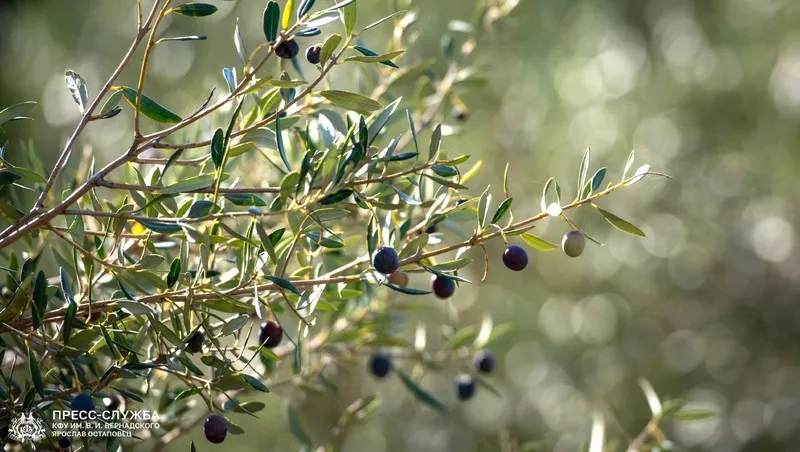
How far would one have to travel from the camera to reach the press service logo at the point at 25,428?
694 millimetres

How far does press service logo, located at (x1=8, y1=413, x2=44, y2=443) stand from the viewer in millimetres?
694

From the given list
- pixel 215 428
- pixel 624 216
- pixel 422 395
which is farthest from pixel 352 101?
pixel 624 216

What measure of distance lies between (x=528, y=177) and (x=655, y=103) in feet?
1.59

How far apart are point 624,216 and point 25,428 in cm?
232

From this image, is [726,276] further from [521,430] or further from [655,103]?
[521,430]

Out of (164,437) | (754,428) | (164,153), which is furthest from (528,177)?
(164,437)

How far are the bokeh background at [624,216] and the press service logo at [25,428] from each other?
2055 mm

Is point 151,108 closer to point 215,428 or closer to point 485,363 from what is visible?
point 215,428

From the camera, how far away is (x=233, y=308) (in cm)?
70

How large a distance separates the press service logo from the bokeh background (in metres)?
2.05

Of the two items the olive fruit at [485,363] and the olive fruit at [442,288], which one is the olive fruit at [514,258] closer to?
the olive fruit at [442,288]

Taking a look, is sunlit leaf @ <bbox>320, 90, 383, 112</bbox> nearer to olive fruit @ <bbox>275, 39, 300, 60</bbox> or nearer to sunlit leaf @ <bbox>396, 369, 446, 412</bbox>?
olive fruit @ <bbox>275, 39, 300, 60</bbox>

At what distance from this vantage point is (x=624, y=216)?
109 inches

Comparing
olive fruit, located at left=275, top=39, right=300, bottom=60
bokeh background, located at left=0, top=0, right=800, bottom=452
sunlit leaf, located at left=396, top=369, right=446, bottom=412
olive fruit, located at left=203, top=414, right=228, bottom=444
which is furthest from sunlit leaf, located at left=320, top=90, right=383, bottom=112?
bokeh background, located at left=0, top=0, right=800, bottom=452
